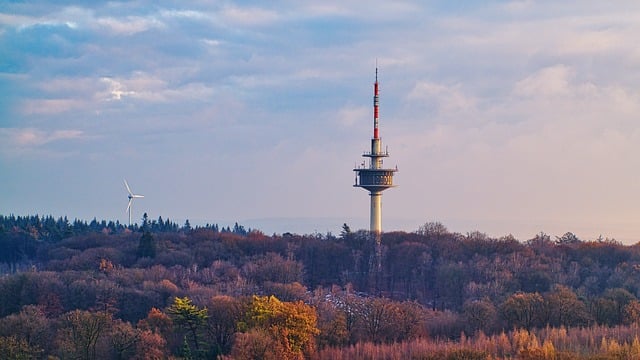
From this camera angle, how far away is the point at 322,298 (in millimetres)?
89312

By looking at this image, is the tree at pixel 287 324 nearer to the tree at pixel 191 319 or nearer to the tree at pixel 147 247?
the tree at pixel 191 319

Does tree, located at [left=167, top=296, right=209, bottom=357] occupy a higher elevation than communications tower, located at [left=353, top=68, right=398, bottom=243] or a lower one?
lower

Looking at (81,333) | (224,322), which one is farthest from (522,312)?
(81,333)

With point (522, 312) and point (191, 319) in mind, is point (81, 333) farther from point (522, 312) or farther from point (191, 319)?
point (522, 312)

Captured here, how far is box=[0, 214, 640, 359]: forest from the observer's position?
63.9 metres

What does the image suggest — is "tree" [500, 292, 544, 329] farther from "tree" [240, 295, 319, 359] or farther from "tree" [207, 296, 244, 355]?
"tree" [207, 296, 244, 355]

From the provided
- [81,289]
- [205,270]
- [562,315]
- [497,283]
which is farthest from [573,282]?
[81,289]

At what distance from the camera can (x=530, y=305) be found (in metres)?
75.4

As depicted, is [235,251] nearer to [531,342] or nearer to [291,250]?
[291,250]

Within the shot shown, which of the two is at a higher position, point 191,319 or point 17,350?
point 191,319

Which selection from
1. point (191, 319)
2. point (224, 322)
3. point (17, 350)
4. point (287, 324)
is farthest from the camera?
point (224, 322)

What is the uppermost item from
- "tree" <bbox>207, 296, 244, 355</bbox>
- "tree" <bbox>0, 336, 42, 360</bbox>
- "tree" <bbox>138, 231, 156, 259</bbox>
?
"tree" <bbox>138, 231, 156, 259</bbox>

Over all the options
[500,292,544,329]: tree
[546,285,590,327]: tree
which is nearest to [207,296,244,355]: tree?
[500,292,544,329]: tree

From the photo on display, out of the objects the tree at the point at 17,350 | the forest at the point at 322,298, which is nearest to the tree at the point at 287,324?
the forest at the point at 322,298
